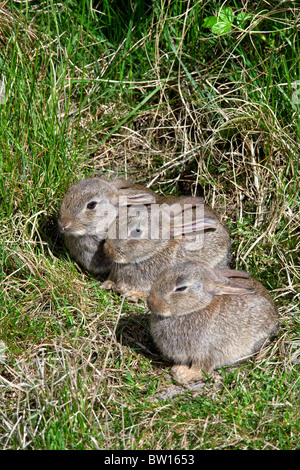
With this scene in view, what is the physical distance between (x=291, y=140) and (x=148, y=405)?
8.77 feet

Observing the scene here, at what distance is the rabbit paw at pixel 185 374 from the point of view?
4664 millimetres

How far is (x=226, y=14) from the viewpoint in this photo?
19.2 ft

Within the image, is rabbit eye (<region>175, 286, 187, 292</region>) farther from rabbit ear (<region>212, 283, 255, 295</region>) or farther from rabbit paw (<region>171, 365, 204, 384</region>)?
rabbit paw (<region>171, 365, 204, 384</region>)

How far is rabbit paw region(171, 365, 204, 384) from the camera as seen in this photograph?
466 centimetres

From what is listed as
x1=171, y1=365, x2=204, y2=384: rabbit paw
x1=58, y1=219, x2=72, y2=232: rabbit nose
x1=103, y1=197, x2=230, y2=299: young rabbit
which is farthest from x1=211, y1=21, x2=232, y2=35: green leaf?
x1=171, y1=365, x2=204, y2=384: rabbit paw

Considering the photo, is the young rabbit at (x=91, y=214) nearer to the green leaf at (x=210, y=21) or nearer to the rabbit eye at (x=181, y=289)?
the rabbit eye at (x=181, y=289)

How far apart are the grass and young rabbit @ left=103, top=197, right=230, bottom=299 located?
8.6 inches

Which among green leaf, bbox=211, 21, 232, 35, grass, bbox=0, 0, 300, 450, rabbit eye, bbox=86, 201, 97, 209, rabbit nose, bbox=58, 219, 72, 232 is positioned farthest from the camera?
green leaf, bbox=211, 21, 232, 35

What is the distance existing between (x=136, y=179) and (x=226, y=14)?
1.78 meters

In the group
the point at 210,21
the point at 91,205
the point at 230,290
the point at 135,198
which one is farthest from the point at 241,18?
the point at 230,290

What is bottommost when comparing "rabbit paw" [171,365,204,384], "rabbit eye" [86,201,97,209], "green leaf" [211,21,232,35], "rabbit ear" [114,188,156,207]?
"rabbit paw" [171,365,204,384]

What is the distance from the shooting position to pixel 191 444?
392 centimetres

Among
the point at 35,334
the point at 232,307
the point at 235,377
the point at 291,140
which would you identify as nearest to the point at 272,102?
the point at 291,140
